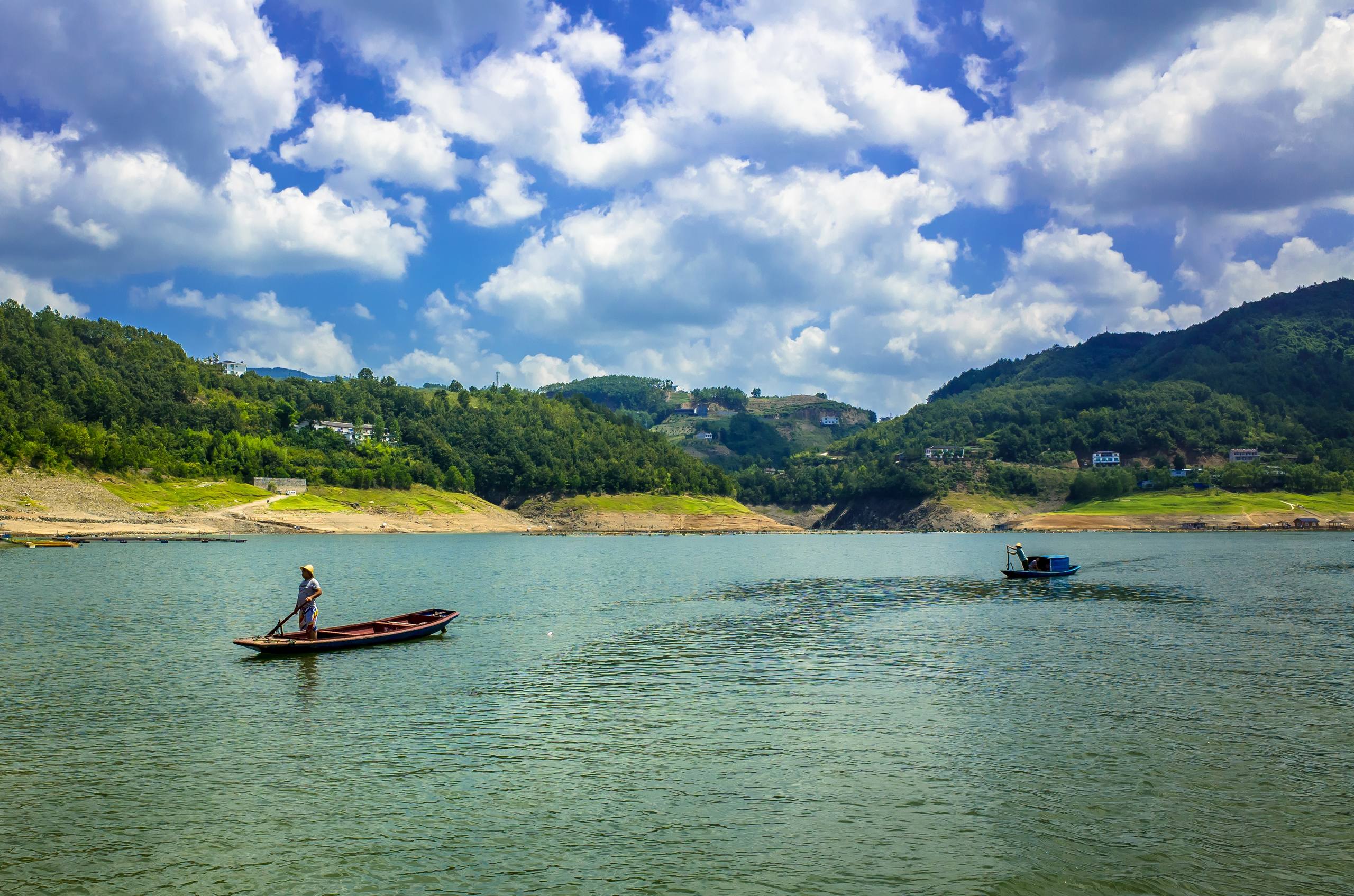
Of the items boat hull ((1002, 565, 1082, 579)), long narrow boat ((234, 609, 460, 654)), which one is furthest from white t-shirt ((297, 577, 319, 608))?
boat hull ((1002, 565, 1082, 579))

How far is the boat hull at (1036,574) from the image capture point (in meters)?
85.2

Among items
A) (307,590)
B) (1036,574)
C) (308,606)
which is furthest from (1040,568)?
(307,590)

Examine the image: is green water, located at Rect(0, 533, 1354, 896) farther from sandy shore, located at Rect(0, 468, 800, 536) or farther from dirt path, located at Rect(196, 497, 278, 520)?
dirt path, located at Rect(196, 497, 278, 520)

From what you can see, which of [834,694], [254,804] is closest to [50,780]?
[254,804]

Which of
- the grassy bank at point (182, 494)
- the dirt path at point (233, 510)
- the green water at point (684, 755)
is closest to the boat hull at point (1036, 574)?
the green water at point (684, 755)

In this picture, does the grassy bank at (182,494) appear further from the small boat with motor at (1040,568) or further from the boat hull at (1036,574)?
the small boat with motor at (1040,568)

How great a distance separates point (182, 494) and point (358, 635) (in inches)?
6292

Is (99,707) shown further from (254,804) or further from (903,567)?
(903,567)

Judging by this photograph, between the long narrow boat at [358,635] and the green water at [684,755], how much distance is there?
0.73 metres

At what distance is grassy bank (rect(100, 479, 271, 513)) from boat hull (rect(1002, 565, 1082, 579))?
151m

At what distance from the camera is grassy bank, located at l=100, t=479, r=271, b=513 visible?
168m

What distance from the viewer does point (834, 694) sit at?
32750 millimetres

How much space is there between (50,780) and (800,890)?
18606 millimetres

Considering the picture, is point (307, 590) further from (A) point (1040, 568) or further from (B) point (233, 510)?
(B) point (233, 510)
